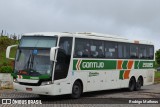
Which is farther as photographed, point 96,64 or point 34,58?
point 96,64

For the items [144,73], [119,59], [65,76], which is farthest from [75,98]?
[144,73]

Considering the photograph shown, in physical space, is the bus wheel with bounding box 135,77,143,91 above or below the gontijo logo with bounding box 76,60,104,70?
below

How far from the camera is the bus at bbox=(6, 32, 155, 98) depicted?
61.6 feet

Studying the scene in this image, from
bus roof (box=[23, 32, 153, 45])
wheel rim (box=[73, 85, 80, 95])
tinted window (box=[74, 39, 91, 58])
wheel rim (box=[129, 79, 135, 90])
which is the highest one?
bus roof (box=[23, 32, 153, 45])

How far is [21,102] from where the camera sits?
17.9 m

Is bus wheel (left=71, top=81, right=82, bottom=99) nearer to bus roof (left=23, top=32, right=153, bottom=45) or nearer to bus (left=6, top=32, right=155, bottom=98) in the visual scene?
bus (left=6, top=32, right=155, bottom=98)

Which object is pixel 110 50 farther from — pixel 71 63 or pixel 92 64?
pixel 71 63

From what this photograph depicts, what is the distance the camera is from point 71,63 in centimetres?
2016

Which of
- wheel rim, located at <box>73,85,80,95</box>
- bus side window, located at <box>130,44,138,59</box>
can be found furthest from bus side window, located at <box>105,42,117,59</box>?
wheel rim, located at <box>73,85,80,95</box>

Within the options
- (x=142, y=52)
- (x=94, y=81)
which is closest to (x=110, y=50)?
(x=94, y=81)

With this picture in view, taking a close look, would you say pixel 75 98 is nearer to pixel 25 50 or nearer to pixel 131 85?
pixel 25 50

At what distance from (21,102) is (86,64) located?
490 centimetres

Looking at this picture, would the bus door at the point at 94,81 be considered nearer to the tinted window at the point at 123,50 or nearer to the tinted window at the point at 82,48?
the tinted window at the point at 82,48

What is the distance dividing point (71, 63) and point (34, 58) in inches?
80.1
